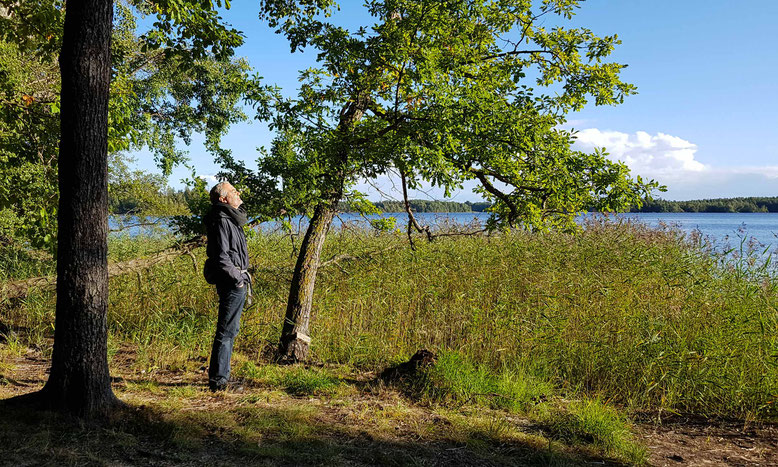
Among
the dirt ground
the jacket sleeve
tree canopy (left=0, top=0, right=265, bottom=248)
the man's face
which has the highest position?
tree canopy (left=0, top=0, right=265, bottom=248)

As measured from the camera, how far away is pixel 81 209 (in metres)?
4.07

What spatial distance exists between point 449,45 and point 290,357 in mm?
4228

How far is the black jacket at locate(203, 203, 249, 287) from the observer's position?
16.7ft

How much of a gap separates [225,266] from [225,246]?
209 mm

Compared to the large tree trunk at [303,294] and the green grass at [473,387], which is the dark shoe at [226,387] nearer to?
the large tree trunk at [303,294]

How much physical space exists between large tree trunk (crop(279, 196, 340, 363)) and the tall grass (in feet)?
1.47

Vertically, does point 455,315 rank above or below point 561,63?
below

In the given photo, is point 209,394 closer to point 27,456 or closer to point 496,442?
point 27,456

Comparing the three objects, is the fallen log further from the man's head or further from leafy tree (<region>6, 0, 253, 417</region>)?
leafy tree (<region>6, 0, 253, 417</region>)

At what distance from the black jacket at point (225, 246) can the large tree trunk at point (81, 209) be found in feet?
3.65

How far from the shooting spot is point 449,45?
555 cm

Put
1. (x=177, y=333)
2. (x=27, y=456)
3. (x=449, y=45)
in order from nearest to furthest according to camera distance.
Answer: (x=27, y=456) < (x=449, y=45) < (x=177, y=333)

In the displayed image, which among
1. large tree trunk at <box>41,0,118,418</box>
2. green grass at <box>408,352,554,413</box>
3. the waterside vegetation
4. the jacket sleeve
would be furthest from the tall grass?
large tree trunk at <box>41,0,118,418</box>

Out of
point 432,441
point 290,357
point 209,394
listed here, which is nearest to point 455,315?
point 290,357
